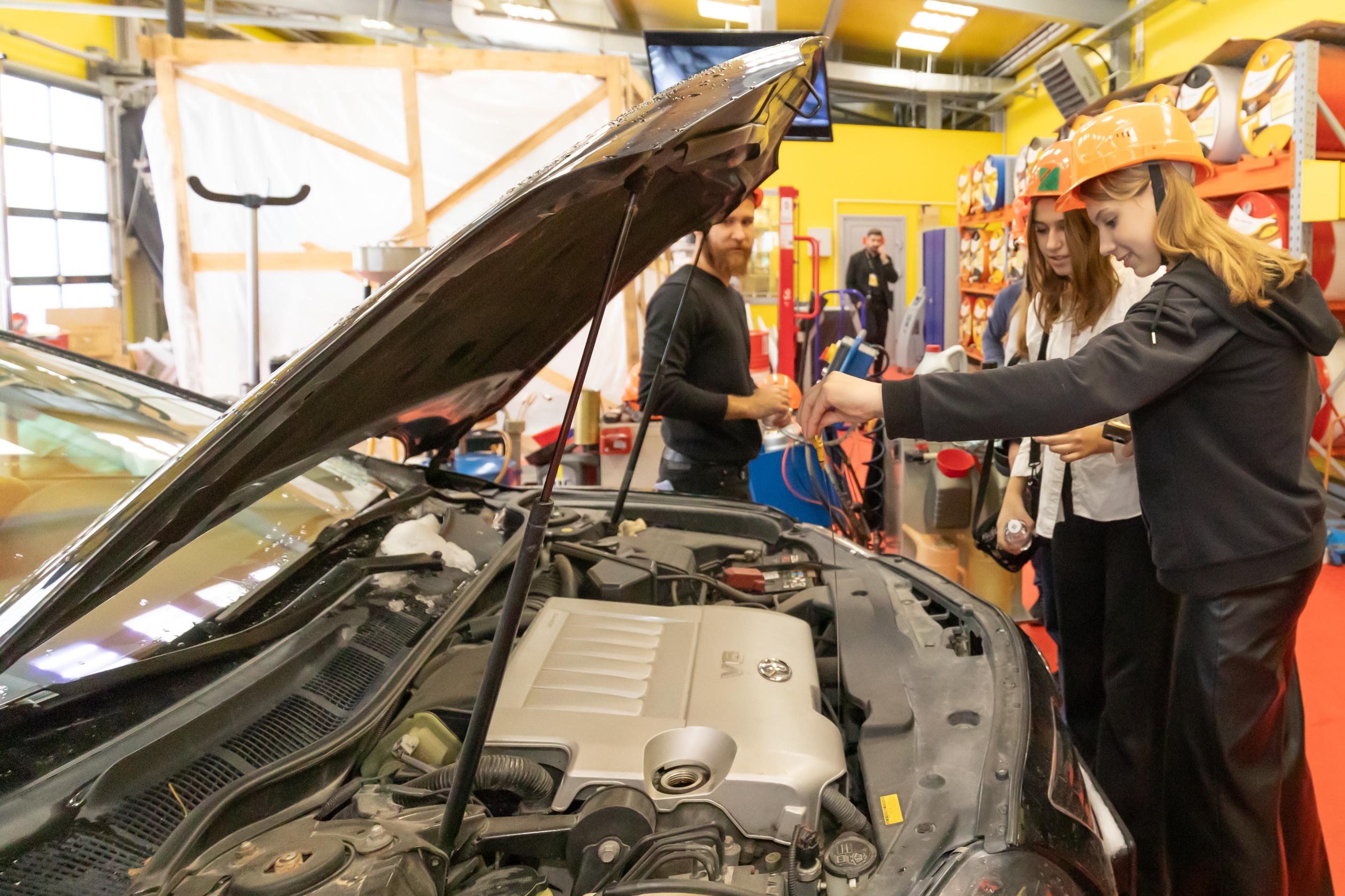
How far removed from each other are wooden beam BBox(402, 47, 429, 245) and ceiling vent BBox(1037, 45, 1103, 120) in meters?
6.10

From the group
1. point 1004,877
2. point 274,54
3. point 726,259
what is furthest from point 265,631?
point 274,54

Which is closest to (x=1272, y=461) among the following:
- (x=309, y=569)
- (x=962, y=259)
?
(x=309, y=569)

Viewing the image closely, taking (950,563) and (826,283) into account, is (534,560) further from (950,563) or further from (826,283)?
(826,283)

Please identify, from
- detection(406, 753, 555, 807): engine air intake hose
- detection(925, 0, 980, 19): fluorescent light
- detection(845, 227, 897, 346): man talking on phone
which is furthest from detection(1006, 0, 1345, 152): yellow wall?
detection(406, 753, 555, 807): engine air intake hose

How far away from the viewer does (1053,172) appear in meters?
1.85

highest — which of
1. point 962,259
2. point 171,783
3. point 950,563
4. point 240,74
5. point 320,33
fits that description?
point 320,33

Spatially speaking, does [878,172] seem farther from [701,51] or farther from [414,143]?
[414,143]

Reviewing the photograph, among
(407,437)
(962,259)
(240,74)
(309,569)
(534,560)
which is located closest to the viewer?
(534,560)

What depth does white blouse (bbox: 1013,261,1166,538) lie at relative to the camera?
2.01m

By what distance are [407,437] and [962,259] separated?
9.19 metres

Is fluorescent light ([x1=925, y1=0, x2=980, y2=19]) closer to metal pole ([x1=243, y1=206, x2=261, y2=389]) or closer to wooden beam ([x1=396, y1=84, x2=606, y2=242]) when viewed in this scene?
wooden beam ([x1=396, y1=84, x2=606, y2=242])

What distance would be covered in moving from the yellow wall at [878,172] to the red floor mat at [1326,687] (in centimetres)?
899

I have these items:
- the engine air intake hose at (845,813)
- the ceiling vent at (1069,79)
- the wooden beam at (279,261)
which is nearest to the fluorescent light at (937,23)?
the ceiling vent at (1069,79)

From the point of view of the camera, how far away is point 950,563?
332 cm
